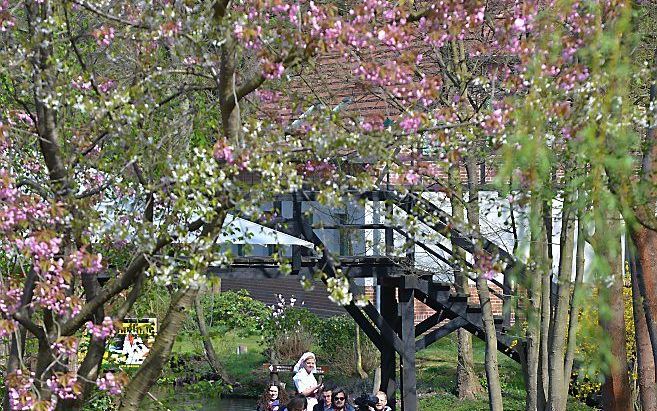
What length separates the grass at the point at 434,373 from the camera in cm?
1984

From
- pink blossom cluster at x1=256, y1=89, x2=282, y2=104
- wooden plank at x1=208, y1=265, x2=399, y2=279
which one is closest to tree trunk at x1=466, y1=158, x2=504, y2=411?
wooden plank at x1=208, y1=265, x2=399, y2=279

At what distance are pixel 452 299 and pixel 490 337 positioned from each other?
3.92 feet

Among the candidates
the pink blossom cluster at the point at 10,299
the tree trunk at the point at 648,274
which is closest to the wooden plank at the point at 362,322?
the tree trunk at the point at 648,274

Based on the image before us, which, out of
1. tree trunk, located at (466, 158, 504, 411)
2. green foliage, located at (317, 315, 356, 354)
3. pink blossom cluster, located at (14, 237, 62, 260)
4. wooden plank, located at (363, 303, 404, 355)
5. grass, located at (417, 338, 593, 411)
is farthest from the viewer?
green foliage, located at (317, 315, 356, 354)

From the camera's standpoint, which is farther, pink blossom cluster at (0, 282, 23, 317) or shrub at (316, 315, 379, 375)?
shrub at (316, 315, 379, 375)

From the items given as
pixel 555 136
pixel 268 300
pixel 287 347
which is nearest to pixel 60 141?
pixel 555 136

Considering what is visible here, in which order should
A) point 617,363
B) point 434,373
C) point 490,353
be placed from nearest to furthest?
point 617,363, point 490,353, point 434,373

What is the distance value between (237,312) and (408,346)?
12.7m

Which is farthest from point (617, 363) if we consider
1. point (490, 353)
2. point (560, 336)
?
point (490, 353)

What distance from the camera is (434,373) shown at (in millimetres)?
22844

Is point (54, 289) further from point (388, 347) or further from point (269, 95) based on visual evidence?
point (388, 347)

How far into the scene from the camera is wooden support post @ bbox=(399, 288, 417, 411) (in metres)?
15.1

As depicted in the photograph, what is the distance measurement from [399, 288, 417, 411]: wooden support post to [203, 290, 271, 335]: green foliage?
426 inches

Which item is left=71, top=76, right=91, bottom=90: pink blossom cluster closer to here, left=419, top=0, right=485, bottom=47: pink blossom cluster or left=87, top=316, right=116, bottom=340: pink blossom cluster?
left=87, top=316, right=116, bottom=340: pink blossom cluster
